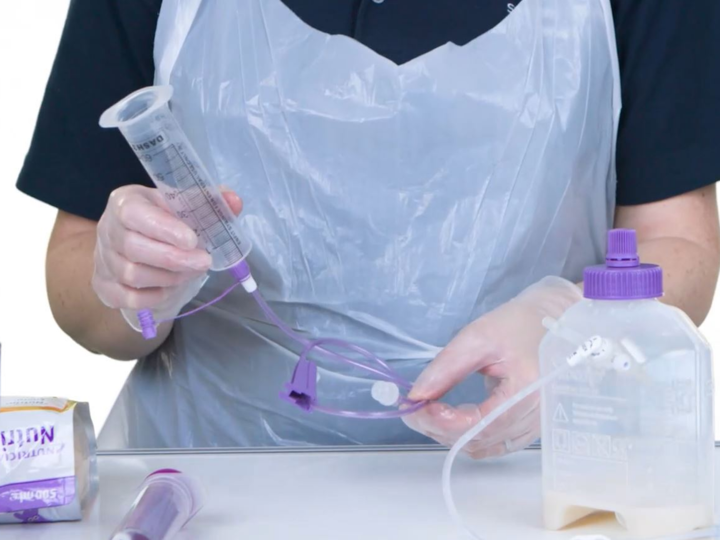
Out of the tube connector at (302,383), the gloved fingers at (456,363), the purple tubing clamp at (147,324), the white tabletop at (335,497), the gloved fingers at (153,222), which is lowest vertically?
the white tabletop at (335,497)

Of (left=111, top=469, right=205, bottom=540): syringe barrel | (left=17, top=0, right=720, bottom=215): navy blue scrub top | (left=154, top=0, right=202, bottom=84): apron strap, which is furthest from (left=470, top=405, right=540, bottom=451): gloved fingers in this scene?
(left=154, top=0, right=202, bottom=84): apron strap

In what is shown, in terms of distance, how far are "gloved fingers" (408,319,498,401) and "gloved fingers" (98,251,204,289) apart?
257 millimetres

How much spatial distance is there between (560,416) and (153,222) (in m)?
0.41

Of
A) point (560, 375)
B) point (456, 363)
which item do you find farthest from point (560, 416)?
point (456, 363)

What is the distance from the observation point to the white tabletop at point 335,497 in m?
0.86

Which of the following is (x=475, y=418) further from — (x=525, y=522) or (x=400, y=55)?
(x=400, y=55)

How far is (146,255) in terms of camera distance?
100cm

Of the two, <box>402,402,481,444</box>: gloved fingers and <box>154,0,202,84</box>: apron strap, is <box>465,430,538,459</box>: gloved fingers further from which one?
<box>154,0,202,84</box>: apron strap

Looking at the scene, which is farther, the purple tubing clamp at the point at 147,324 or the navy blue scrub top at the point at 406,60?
the navy blue scrub top at the point at 406,60

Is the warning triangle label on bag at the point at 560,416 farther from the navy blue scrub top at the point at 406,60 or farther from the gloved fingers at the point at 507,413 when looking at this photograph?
the navy blue scrub top at the point at 406,60

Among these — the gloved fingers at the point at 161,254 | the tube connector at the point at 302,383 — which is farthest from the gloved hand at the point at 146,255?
the tube connector at the point at 302,383

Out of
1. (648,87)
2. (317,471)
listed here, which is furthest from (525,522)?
(648,87)

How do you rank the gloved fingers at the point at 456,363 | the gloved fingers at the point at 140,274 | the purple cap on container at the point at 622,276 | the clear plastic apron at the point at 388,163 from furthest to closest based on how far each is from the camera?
1. the clear plastic apron at the point at 388,163
2. the gloved fingers at the point at 140,274
3. the gloved fingers at the point at 456,363
4. the purple cap on container at the point at 622,276

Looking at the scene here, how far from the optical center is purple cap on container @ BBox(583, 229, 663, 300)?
31.0 inches
